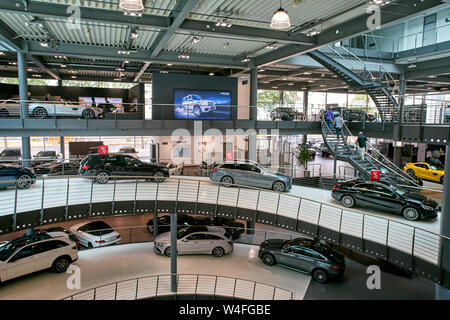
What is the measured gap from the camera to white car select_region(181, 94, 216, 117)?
18.5 m

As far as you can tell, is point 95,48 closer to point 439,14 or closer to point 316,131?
point 316,131

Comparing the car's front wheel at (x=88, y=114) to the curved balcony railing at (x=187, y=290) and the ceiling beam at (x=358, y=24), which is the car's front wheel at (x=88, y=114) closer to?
the curved balcony railing at (x=187, y=290)

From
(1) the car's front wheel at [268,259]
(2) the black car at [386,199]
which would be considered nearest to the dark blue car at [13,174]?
(1) the car's front wheel at [268,259]

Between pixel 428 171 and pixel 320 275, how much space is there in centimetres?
1094

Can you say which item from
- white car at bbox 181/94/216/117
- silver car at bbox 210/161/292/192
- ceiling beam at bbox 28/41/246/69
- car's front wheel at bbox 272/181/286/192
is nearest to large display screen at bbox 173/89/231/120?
white car at bbox 181/94/216/117

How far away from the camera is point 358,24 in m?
11.0

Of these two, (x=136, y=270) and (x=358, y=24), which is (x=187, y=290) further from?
(x=358, y=24)

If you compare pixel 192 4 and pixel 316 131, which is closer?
pixel 192 4

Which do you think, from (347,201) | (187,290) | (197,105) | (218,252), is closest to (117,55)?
(197,105)

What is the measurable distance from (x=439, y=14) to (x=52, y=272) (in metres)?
25.2

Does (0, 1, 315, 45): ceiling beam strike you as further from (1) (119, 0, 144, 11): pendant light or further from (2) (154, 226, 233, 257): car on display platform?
(2) (154, 226, 233, 257): car on display platform

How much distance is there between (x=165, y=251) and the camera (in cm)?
1445

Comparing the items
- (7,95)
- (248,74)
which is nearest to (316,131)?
(248,74)

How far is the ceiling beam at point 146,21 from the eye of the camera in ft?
31.4
